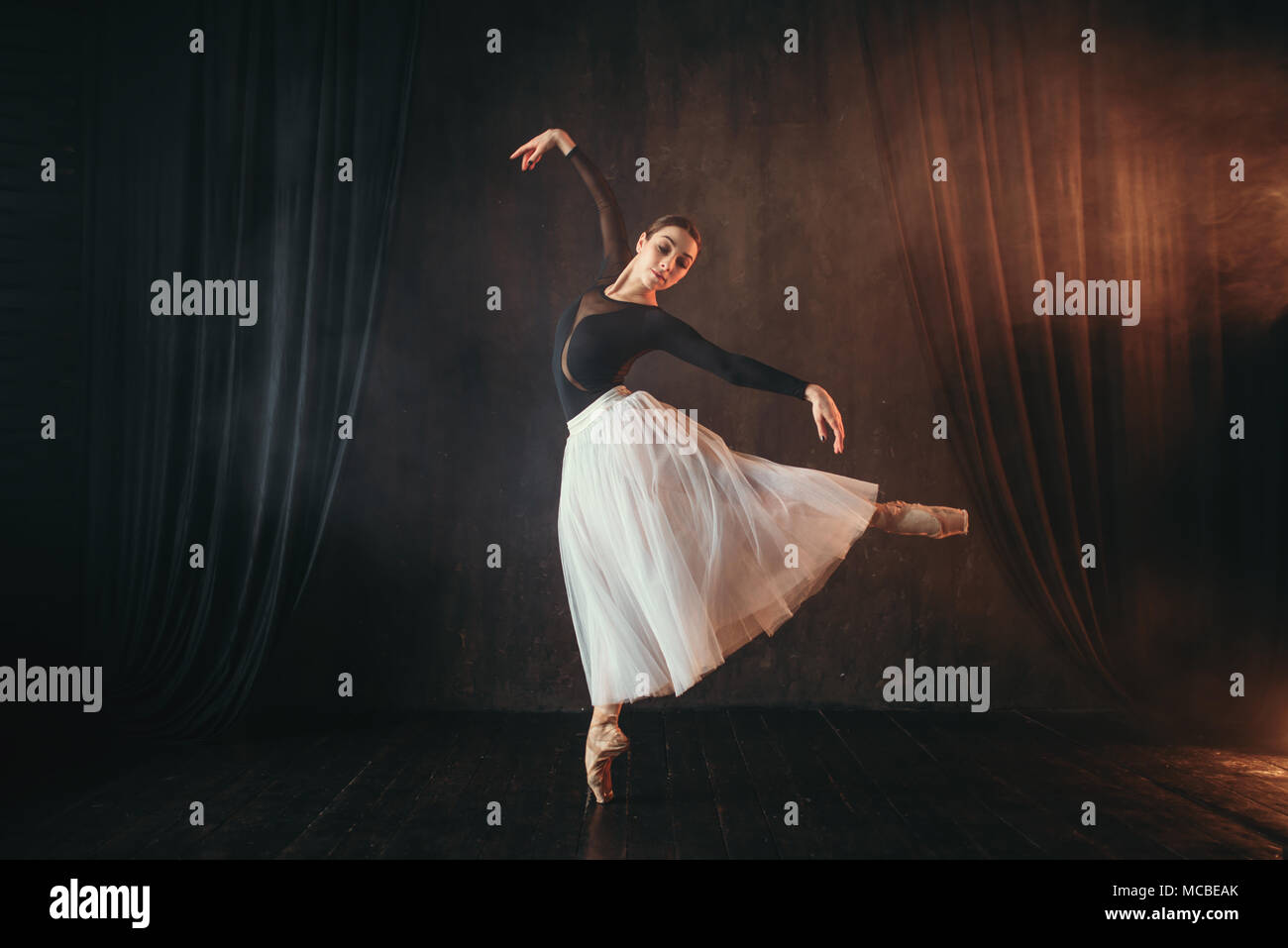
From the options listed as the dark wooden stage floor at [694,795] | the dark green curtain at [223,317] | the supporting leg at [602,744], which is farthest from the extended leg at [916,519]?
the dark green curtain at [223,317]

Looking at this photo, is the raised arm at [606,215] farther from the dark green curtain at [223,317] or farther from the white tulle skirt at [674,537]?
the dark green curtain at [223,317]

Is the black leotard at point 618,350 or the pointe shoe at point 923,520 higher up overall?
the black leotard at point 618,350

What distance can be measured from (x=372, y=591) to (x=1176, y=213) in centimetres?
362

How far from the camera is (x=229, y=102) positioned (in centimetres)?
344

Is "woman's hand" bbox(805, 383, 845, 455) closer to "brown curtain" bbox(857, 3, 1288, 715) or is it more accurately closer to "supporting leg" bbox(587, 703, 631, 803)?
"supporting leg" bbox(587, 703, 631, 803)

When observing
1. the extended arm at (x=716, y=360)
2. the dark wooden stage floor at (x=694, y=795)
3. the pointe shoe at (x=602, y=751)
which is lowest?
the dark wooden stage floor at (x=694, y=795)

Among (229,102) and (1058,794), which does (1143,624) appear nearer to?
(1058,794)

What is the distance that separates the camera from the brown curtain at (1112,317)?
3.57 metres

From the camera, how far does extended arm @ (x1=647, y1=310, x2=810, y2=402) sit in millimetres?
2471

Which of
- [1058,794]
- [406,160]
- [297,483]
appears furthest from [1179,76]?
[297,483]

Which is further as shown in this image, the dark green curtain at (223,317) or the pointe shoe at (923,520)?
the dark green curtain at (223,317)

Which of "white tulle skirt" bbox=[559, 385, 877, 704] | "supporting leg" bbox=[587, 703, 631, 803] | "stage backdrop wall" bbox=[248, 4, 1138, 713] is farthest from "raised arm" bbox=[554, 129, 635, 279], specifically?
"supporting leg" bbox=[587, 703, 631, 803]

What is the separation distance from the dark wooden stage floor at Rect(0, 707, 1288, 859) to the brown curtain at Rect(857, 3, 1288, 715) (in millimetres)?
626

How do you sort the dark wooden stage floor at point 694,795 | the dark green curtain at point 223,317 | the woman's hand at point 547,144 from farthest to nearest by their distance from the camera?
the dark green curtain at point 223,317, the woman's hand at point 547,144, the dark wooden stage floor at point 694,795
